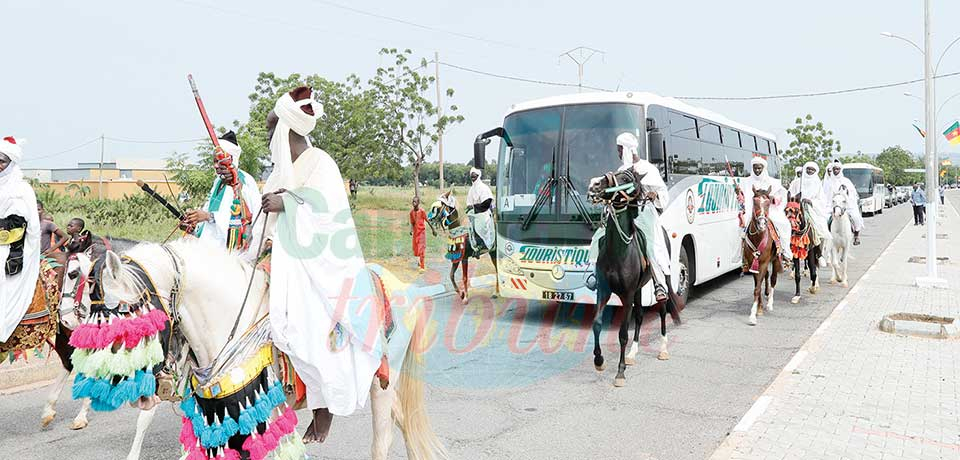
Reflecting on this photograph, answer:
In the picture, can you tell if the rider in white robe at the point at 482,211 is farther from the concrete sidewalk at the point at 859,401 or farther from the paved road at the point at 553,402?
the concrete sidewalk at the point at 859,401

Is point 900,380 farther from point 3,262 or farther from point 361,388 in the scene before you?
point 3,262

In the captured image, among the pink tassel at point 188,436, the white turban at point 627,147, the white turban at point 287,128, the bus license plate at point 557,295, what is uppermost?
the white turban at point 627,147

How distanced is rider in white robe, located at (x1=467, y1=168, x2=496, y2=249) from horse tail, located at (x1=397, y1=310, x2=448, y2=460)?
759 cm

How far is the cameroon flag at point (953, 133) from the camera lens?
1695 cm

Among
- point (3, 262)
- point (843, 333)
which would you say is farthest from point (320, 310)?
point (843, 333)

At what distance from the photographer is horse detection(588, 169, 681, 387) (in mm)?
7016

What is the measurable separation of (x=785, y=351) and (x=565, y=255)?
9.70ft

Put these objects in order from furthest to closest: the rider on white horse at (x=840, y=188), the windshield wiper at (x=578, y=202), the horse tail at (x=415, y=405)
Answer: the rider on white horse at (x=840, y=188) < the windshield wiper at (x=578, y=202) < the horse tail at (x=415, y=405)

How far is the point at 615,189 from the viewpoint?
22.8 feet

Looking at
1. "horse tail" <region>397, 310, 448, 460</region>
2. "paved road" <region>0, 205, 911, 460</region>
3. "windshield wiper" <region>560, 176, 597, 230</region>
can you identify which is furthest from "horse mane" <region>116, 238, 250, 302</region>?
"windshield wiper" <region>560, 176, 597, 230</region>

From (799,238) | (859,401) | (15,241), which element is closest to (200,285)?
(15,241)

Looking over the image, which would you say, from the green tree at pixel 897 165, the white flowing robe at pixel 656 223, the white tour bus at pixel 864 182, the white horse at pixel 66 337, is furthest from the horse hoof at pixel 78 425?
the green tree at pixel 897 165

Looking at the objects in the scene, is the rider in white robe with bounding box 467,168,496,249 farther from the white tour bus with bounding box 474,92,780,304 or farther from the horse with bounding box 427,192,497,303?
the white tour bus with bounding box 474,92,780,304

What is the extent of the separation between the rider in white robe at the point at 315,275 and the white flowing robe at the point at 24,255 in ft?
9.08
